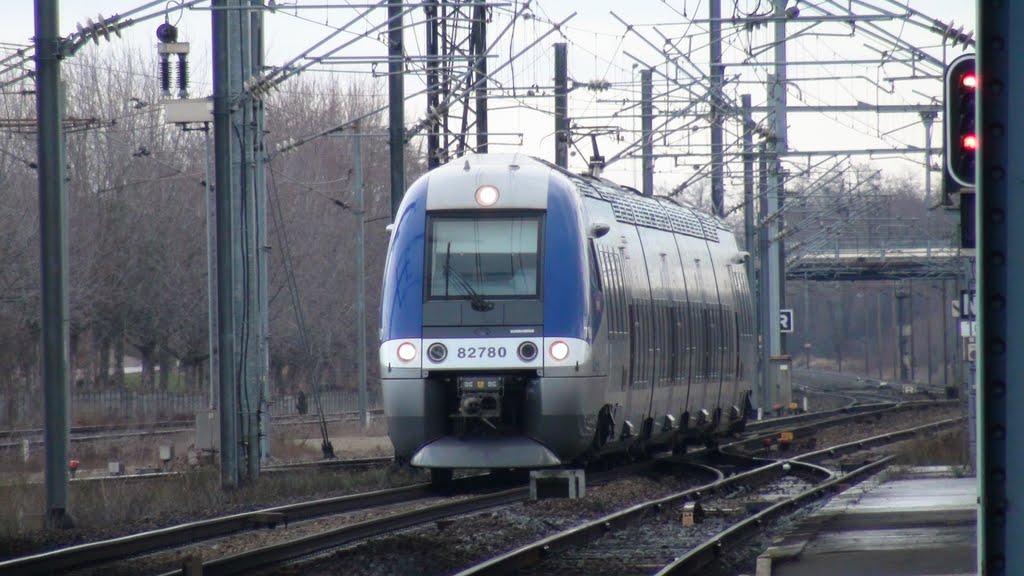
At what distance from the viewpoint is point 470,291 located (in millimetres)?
16812

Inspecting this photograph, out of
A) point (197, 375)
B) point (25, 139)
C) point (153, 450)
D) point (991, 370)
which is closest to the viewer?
point (991, 370)

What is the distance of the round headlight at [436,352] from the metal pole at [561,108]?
13.1 metres

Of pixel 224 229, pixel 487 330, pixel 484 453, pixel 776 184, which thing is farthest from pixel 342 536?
pixel 776 184

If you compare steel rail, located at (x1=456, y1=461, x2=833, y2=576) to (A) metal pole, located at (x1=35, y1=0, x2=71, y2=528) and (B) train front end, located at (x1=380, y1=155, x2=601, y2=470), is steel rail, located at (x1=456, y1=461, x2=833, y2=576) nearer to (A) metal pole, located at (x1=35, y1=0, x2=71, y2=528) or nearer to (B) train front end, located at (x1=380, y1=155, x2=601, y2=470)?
(B) train front end, located at (x1=380, y1=155, x2=601, y2=470)

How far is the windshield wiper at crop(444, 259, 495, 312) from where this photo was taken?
16.7 metres

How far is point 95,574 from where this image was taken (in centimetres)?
1079

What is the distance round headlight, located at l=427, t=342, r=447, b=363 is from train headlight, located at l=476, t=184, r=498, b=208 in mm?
1610

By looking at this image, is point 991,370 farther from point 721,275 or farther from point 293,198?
point 293,198

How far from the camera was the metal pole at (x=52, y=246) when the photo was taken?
49.0 feet

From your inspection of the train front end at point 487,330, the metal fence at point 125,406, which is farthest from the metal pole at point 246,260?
the metal fence at point 125,406

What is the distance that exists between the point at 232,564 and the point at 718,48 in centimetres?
3017

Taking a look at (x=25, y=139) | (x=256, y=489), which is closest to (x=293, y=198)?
(x=25, y=139)

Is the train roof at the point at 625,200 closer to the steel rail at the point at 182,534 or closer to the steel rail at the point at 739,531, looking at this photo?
the steel rail at the point at 182,534

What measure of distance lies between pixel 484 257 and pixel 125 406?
117ft
